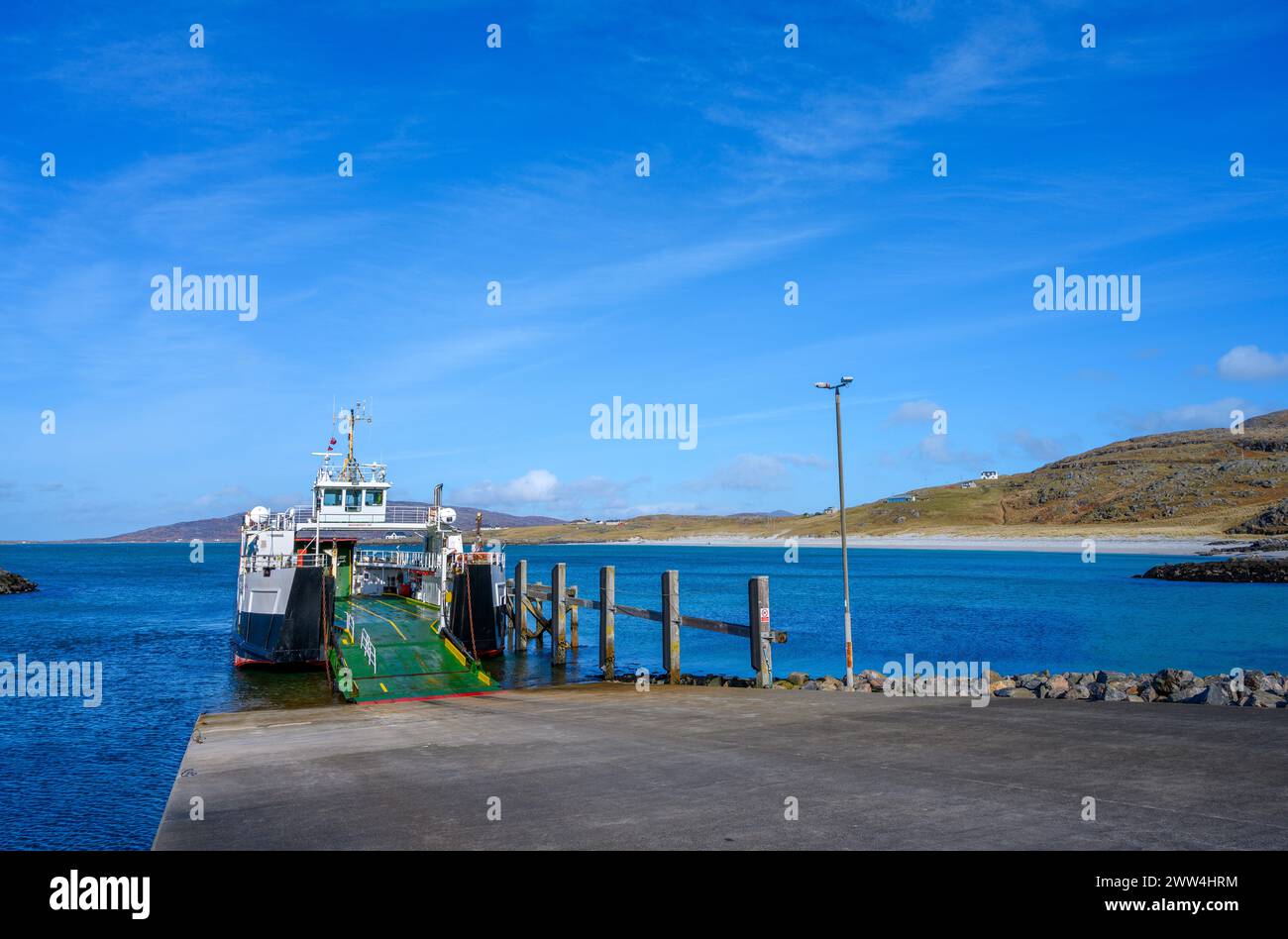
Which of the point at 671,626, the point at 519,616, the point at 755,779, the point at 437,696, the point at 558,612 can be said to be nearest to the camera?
the point at 755,779

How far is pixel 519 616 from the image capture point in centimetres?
3903

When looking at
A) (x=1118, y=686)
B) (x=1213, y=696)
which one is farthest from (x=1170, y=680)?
(x=1213, y=696)

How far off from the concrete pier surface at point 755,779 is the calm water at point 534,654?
13.8 feet

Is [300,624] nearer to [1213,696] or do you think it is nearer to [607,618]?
[607,618]

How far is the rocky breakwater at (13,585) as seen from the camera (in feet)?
310

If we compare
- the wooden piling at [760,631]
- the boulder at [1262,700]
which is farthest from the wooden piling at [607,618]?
the boulder at [1262,700]

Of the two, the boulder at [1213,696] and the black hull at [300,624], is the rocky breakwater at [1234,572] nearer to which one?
the boulder at [1213,696]

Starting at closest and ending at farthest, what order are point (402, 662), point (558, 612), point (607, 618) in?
point (402, 662)
point (607, 618)
point (558, 612)

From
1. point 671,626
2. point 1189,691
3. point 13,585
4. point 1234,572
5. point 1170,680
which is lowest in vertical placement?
point 1234,572

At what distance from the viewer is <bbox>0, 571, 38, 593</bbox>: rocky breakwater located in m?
94.4

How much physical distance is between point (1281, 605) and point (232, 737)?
64299mm

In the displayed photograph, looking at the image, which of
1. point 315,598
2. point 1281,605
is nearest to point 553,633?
point 315,598

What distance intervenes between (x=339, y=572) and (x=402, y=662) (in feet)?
53.8

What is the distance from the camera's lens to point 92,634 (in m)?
51.2
